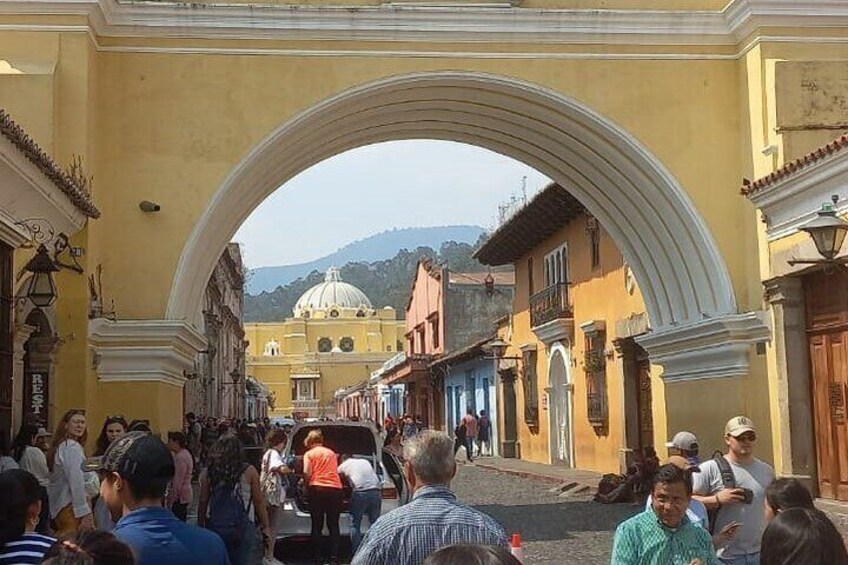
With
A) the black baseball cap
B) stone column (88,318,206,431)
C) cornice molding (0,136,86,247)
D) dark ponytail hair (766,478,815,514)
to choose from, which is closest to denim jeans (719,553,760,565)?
dark ponytail hair (766,478,815,514)

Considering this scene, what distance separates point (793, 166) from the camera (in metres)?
11.8

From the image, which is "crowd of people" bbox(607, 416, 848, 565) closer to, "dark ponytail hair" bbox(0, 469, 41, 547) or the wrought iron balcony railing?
"dark ponytail hair" bbox(0, 469, 41, 547)

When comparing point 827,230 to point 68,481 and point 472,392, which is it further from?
point 472,392

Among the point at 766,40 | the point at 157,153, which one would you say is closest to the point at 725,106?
the point at 766,40

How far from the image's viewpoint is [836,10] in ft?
43.6

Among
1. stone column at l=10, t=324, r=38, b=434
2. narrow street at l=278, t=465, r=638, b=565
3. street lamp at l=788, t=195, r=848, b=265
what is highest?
street lamp at l=788, t=195, r=848, b=265

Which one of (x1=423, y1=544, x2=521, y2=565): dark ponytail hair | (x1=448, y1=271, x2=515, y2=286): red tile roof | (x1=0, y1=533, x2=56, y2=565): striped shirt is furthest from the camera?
(x1=448, y1=271, x2=515, y2=286): red tile roof

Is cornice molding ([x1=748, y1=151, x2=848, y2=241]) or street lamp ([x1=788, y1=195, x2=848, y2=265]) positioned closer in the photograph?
street lamp ([x1=788, y1=195, x2=848, y2=265])

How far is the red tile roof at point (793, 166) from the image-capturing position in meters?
10.8

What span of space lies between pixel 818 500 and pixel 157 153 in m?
8.18

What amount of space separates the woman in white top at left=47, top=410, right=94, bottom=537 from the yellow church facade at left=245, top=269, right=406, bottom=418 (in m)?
76.6

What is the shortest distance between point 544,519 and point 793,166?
605 cm

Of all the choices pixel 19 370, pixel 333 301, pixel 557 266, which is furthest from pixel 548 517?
pixel 333 301

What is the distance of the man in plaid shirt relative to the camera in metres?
3.83
